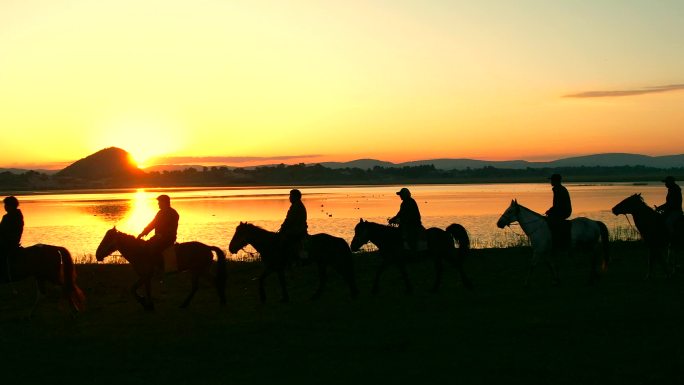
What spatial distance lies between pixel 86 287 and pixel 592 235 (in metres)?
13.0

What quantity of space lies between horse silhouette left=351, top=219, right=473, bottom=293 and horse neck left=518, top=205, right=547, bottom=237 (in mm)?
1515

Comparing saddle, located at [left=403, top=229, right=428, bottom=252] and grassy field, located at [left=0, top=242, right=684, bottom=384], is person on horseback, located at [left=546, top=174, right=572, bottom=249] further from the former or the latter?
saddle, located at [left=403, top=229, right=428, bottom=252]

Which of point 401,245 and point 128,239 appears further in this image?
point 401,245

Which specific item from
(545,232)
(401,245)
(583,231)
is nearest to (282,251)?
(401,245)


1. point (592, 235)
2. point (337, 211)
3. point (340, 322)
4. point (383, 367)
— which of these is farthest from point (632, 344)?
point (337, 211)

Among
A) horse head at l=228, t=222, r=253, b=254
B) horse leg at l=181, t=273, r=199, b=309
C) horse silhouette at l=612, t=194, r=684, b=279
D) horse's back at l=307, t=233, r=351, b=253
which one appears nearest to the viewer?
horse leg at l=181, t=273, r=199, b=309

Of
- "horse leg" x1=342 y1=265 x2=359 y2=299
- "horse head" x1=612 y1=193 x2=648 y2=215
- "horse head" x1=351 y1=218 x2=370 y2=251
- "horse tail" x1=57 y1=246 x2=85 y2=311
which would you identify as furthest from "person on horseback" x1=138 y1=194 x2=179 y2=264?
"horse head" x1=612 y1=193 x2=648 y2=215

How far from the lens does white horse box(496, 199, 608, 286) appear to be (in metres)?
17.5

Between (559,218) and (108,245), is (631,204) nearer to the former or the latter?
(559,218)

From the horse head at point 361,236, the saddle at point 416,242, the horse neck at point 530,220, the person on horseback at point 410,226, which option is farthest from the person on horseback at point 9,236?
the horse neck at point 530,220

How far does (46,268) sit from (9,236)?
37.3 inches

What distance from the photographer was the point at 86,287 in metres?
19.1

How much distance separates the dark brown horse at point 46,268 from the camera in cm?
1438

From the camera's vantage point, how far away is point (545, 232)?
17547 millimetres
